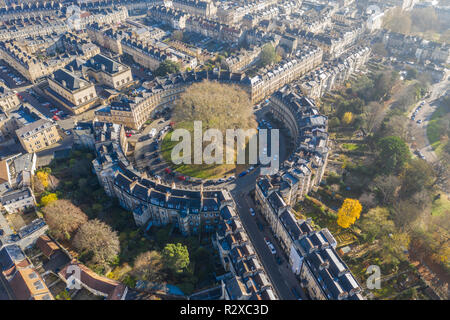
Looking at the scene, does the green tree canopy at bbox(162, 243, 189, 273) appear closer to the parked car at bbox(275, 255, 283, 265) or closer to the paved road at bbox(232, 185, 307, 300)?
the paved road at bbox(232, 185, 307, 300)

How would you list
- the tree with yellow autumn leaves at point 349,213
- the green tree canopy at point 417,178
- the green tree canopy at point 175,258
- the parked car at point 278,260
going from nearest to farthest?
the green tree canopy at point 175,258
the parked car at point 278,260
the tree with yellow autumn leaves at point 349,213
the green tree canopy at point 417,178

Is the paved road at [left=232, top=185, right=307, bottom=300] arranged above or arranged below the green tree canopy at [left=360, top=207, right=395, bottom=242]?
below

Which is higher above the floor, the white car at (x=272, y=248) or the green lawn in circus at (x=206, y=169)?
the green lawn in circus at (x=206, y=169)

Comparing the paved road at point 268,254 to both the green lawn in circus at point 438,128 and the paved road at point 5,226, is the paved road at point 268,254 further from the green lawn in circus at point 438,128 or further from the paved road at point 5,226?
the green lawn in circus at point 438,128

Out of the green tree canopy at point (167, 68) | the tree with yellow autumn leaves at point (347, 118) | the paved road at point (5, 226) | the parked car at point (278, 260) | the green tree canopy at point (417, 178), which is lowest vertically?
the parked car at point (278, 260)

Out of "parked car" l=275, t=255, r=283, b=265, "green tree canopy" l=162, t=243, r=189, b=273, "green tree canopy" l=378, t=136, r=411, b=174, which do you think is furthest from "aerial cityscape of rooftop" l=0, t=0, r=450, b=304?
"parked car" l=275, t=255, r=283, b=265

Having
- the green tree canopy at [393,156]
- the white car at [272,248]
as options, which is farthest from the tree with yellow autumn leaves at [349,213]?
the green tree canopy at [393,156]

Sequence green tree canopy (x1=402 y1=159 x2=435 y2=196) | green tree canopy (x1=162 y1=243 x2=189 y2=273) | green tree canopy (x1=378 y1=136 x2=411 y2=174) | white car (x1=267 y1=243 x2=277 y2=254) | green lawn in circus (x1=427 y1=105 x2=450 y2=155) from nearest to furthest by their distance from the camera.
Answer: green tree canopy (x1=162 y1=243 x2=189 y2=273), white car (x1=267 y1=243 x2=277 y2=254), green tree canopy (x1=402 y1=159 x2=435 y2=196), green tree canopy (x1=378 y1=136 x2=411 y2=174), green lawn in circus (x1=427 y1=105 x2=450 y2=155)
